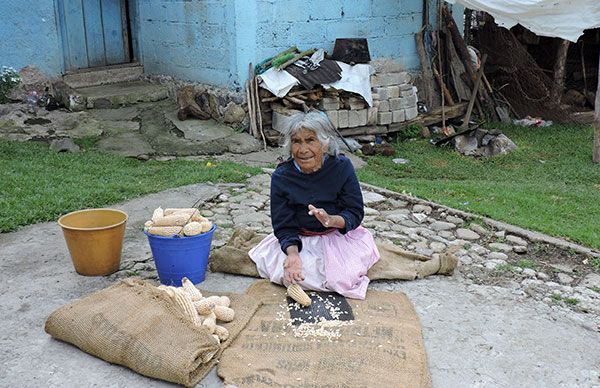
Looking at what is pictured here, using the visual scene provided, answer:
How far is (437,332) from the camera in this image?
410 centimetres

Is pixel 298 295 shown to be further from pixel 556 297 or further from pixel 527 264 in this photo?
pixel 527 264

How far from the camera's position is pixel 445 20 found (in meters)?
11.6

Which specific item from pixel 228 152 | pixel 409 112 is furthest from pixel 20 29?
pixel 409 112

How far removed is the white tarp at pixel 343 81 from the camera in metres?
9.31

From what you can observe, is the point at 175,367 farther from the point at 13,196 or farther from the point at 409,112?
the point at 409,112

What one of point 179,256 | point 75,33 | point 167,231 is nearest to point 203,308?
point 179,256

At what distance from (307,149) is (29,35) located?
305 inches

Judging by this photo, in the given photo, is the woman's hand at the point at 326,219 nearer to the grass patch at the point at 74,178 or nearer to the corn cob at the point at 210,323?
the corn cob at the point at 210,323

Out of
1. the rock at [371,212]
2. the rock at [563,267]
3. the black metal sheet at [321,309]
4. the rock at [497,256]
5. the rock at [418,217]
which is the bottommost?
the rock at [563,267]

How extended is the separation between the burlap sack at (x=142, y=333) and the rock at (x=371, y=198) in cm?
305

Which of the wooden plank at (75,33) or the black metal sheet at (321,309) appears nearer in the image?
the black metal sheet at (321,309)

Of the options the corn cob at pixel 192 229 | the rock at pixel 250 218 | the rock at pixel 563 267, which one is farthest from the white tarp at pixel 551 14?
the corn cob at pixel 192 229

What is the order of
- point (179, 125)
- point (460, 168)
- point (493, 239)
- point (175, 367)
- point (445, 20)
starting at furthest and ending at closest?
point (445, 20), point (179, 125), point (460, 168), point (493, 239), point (175, 367)

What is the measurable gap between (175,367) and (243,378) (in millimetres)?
354
